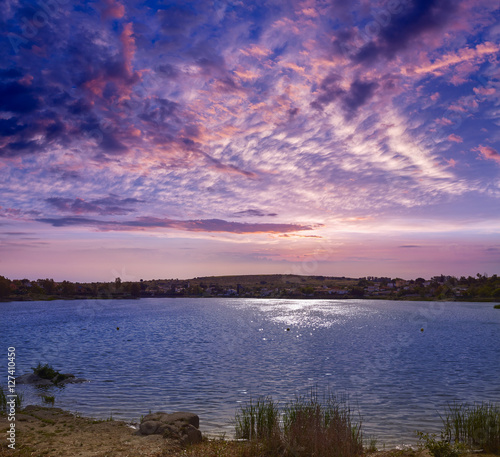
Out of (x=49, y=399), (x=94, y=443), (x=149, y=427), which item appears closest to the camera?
(x=94, y=443)

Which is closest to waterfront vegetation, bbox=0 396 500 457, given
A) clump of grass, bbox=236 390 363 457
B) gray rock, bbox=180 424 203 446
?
clump of grass, bbox=236 390 363 457

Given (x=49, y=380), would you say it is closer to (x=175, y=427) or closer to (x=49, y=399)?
(x=49, y=399)

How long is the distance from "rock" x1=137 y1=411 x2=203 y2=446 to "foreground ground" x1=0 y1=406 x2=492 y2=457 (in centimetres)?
52

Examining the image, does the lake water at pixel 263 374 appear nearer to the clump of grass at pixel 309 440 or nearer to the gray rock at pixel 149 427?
the gray rock at pixel 149 427

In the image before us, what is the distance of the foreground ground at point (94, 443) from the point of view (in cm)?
1734

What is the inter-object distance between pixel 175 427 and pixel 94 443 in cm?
405

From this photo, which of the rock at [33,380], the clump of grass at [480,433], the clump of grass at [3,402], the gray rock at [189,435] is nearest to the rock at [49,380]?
the rock at [33,380]

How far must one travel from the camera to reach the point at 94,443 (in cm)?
1934

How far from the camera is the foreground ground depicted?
17344mm

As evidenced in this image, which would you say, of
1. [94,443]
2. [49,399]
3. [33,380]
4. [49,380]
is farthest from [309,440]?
[33,380]

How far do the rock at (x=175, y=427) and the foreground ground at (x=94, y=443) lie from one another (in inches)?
20.3

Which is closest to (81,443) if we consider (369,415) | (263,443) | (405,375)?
(263,443)

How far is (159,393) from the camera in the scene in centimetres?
3359

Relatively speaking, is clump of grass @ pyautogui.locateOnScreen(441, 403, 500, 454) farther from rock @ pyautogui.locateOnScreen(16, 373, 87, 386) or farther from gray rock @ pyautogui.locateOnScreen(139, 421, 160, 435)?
rock @ pyautogui.locateOnScreen(16, 373, 87, 386)
